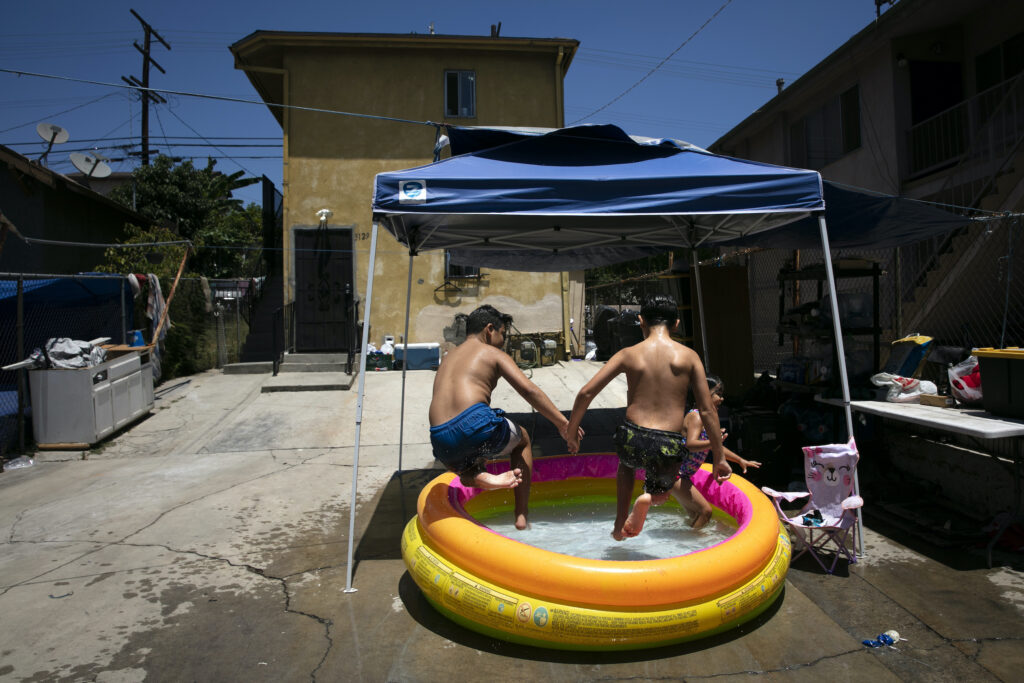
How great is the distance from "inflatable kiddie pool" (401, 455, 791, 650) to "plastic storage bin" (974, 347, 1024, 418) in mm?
2034

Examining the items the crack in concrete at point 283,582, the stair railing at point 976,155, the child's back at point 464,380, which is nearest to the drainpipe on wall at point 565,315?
the stair railing at point 976,155

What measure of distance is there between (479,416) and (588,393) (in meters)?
0.68

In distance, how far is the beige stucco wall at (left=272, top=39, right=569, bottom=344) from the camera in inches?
527

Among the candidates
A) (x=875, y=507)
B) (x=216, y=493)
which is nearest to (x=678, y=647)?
(x=875, y=507)

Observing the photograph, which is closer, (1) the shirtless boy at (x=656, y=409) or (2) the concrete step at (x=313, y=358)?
(1) the shirtless boy at (x=656, y=409)

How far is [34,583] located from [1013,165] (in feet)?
34.9

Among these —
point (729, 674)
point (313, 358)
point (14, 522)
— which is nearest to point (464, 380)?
point (729, 674)

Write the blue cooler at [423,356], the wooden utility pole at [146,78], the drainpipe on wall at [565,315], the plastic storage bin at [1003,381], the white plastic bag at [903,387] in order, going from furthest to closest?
the wooden utility pole at [146,78] → the drainpipe on wall at [565,315] → the blue cooler at [423,356] → the white plastic bag at [903,387] → the plastic storage bin at [1003,381]

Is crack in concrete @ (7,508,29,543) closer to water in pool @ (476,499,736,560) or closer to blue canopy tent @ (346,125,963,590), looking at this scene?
blue canopy tent @ (346,125,963,590)

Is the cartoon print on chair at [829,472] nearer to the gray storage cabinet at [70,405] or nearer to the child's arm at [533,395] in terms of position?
the child's arm at [533,395]

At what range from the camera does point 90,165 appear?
44.7 ft

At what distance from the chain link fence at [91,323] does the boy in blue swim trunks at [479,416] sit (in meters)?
6.12

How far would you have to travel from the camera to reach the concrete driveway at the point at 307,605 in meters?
3.00

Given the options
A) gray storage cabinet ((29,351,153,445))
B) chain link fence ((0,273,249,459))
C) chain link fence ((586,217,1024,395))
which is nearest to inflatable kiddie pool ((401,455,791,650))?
chain link fence ((586,217,1024,395))
